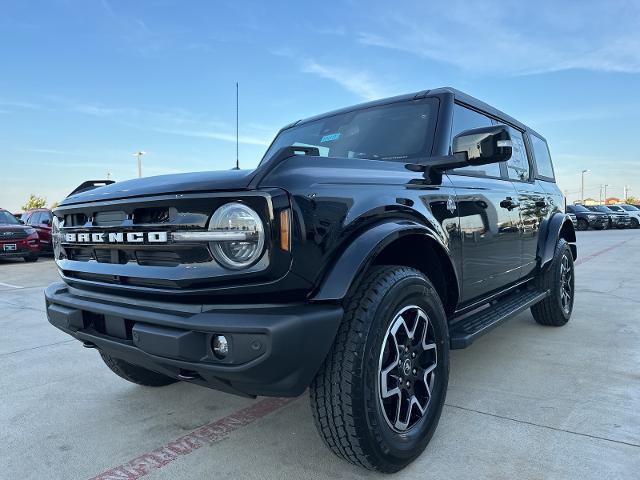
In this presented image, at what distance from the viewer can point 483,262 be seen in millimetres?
3102

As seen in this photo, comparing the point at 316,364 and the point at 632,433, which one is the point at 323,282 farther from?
the point at 632,433

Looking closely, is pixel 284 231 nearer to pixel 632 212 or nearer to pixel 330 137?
pixel 330 137

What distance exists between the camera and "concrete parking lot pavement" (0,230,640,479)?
2223 millimetres

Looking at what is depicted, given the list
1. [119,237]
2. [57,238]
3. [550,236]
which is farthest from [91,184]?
[550,236]

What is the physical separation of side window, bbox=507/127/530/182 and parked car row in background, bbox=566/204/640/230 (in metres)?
28.8

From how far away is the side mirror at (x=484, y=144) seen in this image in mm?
2500

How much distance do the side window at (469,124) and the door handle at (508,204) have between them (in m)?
0.19

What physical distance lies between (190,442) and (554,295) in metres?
3.44

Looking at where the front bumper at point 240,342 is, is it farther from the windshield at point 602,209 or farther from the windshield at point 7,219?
the windshield at point 602,209

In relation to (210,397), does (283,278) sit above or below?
above

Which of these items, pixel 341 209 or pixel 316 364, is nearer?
pixel 316 364

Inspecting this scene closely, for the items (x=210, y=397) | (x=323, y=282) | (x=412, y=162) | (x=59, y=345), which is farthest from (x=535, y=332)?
(x=59, y=345)

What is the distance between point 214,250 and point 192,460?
1.09m

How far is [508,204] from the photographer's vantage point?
140 inches
